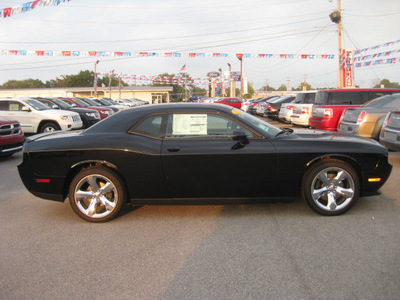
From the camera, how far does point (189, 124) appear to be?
459cm

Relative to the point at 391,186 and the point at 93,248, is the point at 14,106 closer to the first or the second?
the point at 93,248

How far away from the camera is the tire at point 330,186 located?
14.3 feet

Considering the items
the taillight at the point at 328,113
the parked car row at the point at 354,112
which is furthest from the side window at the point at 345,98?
the taillight at the point at 328,113

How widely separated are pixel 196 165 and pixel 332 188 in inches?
67.8

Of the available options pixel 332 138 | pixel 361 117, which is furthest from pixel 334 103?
pixel 332 138

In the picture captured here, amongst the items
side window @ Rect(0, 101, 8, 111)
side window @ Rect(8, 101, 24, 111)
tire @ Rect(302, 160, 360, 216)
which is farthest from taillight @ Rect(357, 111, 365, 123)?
side window @ Rect(0, 101, 8, 111)

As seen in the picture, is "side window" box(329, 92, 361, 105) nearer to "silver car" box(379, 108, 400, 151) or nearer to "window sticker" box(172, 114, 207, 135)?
"silver car" box(379, 108, 400, 151)

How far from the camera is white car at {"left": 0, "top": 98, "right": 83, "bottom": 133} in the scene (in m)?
12.8

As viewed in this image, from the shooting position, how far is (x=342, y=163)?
173 inches

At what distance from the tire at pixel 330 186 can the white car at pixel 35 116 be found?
410 inches

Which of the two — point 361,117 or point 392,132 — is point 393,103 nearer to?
point 361,117

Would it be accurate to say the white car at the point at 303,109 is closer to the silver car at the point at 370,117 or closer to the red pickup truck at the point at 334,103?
the red pickup truck at the point at 334,103

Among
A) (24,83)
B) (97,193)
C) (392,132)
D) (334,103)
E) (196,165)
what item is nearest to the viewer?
(196,165)

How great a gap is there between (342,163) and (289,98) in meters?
16.2
